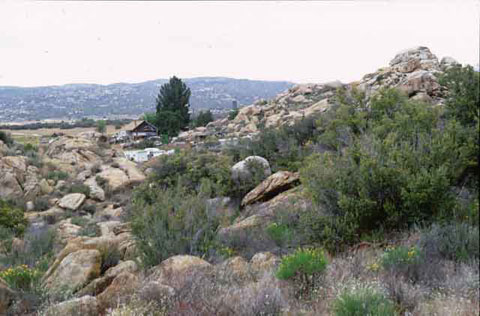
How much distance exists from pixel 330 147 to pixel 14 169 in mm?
14004

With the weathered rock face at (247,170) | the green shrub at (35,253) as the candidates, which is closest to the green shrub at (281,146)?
the weathered rock face at (247,170)

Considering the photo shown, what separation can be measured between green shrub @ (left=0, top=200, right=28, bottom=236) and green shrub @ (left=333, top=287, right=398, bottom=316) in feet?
36.5

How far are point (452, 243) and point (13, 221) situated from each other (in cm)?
1197

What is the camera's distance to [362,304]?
3469 mm

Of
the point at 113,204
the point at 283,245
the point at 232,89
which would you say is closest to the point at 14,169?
the point at 113,204

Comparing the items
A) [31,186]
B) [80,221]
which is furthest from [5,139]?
[80,221]

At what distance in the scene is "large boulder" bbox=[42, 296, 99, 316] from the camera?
374 centimetres

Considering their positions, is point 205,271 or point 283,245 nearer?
point 205,271

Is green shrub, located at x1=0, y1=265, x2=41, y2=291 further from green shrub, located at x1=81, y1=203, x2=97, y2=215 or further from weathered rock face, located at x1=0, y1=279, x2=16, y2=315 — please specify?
green shrub, located at x1=81, y1=203, x2=97, y2=215

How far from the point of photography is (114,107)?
40.1 metres

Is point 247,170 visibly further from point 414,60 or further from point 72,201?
point 414,60

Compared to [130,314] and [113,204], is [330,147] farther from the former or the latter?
[113,204]

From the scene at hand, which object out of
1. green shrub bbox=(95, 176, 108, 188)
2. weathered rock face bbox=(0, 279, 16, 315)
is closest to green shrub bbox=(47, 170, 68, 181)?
A: green shrub bbox=(95, 176, 108, 188)

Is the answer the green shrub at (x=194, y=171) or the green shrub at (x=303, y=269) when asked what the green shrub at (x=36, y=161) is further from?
the green shrub at (x=303, y=269)
